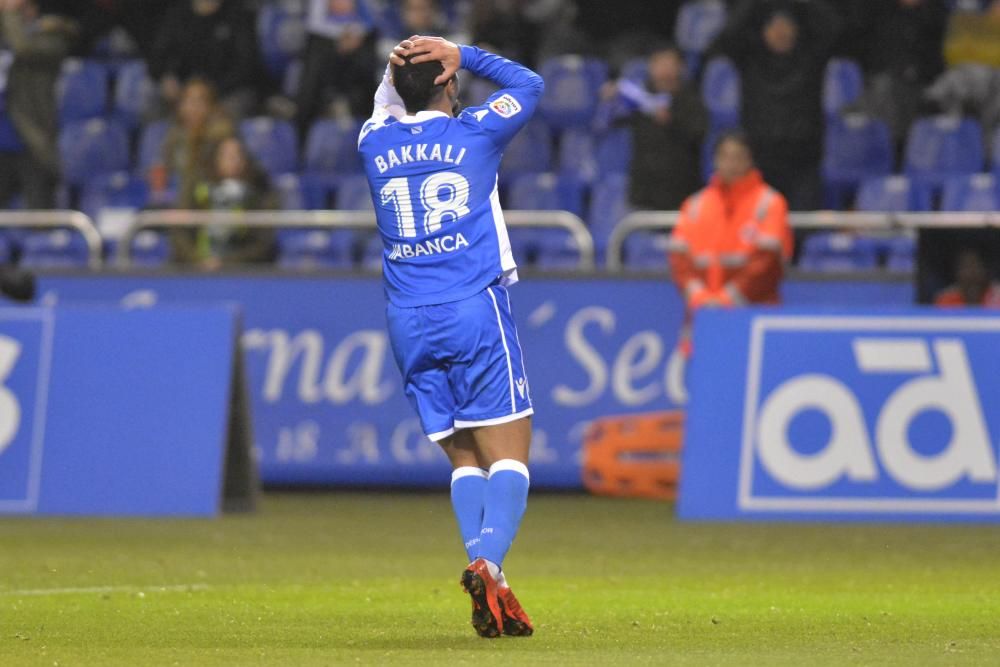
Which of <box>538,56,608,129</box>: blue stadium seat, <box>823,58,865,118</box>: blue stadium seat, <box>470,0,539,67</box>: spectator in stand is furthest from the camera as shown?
<box>538,56,608,129</box>: blue stadium seat

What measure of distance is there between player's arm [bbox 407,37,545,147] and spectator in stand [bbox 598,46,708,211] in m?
8.35

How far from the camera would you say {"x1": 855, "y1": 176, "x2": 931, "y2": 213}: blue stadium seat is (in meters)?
17.2

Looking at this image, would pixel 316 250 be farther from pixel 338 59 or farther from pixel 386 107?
pixel 386 107

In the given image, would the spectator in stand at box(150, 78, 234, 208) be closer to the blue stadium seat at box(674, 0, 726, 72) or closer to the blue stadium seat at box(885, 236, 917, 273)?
the blue stadium seat at box(674, 0, 726, 72)

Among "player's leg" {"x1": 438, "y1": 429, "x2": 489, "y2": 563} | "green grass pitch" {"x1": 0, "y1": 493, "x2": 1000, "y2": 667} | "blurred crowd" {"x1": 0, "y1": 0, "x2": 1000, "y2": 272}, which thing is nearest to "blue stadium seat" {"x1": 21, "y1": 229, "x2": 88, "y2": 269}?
"blurred crowd" {"x1": 0, "y1": 0, "x2": 1000, "y2": 272}

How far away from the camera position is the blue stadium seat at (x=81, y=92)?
849 inches

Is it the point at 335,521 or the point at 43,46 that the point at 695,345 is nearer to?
the point at 335,521

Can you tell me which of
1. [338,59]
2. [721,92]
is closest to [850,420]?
[721,92]

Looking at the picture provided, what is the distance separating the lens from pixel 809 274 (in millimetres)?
15500

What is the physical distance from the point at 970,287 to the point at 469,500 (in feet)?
24.0

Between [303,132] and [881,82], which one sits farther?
[303,132]

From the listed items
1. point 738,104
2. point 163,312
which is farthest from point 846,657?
point 738,104

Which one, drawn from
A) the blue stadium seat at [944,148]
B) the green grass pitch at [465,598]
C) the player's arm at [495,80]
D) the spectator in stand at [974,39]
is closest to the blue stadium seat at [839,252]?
the blue stadium seat at [944,148]

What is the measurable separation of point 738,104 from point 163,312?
589cm
